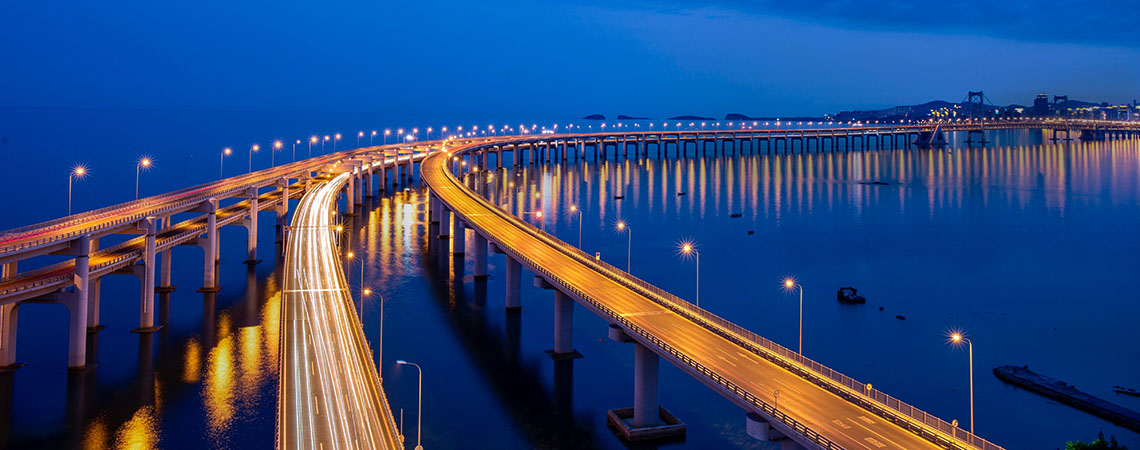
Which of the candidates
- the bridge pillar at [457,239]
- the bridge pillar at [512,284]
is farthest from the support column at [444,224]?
the bridge pillar at [512,284]

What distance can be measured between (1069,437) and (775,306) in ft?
93.1

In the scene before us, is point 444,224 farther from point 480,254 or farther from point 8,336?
point 8,336

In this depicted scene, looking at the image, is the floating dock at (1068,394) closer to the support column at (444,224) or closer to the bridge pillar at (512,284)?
the bridge pillar at (512,284)

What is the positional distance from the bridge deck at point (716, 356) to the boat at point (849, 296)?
1039 inches

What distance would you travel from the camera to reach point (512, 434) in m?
40.9

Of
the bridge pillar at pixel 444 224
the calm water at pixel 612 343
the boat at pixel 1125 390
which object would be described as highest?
the bridge pillar at pixel 444 224

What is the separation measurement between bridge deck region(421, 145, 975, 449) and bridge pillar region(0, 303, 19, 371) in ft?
93.5

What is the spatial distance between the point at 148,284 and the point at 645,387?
36290 mm

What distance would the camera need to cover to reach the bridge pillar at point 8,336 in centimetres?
4572

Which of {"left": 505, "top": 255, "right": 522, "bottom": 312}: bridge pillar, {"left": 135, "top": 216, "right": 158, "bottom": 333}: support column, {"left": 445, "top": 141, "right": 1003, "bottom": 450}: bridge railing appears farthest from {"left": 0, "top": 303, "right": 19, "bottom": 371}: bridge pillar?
{"left": 445, "top": 141, "right": 1003, "bottom": 450}: bridge railing

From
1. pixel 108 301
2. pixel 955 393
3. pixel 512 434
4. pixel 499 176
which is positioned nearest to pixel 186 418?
pixel 512 434

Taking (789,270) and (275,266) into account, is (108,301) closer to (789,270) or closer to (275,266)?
(275,266)

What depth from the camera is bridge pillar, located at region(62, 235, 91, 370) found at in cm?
4697

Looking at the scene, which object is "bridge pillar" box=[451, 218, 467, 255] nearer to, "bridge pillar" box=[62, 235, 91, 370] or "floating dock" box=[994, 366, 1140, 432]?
"bridge pillar" box=[62, 235, 91, 370]
